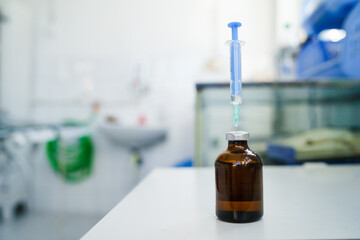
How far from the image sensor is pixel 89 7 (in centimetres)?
268

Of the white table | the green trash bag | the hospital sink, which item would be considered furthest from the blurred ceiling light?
the green trash bag

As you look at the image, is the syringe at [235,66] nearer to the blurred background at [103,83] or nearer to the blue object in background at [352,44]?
the blue object in background at [352,44]

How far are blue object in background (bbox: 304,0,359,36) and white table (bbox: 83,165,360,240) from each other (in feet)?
2.21

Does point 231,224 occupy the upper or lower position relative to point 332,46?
lower

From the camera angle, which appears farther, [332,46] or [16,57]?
[16,57]

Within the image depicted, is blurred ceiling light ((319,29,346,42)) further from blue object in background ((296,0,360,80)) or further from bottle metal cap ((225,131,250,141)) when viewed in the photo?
bottle metal cap ((225,131,250,141))

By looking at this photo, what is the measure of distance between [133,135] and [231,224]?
6.51 feet

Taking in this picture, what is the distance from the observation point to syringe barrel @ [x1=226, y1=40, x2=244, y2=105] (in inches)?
16.0

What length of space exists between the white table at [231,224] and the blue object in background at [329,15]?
2.21ft

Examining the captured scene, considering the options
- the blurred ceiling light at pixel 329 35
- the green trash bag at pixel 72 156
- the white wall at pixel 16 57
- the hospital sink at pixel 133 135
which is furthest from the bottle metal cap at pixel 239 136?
the white wall at pixel 16 57

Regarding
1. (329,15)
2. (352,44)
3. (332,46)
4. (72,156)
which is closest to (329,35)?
(332,46)

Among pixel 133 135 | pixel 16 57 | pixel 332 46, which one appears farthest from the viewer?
pixel 16 57

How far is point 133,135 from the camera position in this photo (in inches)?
90.7

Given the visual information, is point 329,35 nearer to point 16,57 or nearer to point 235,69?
point 235,69
